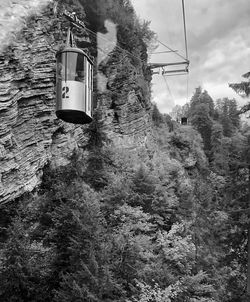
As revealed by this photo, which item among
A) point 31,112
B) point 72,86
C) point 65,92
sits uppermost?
point 31,112

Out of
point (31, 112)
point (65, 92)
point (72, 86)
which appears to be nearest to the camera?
point (65, 92)

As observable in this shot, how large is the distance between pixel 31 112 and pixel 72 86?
9.70 m

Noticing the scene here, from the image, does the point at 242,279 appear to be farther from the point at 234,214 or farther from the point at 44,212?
the point at 44,212

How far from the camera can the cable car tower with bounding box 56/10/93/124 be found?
37.2 feet

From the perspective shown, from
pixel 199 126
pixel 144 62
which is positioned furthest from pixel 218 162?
pixel 144 62

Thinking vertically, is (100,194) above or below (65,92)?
below

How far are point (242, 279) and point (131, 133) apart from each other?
15.9m

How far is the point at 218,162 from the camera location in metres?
47.5

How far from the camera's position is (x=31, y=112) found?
20.6 m

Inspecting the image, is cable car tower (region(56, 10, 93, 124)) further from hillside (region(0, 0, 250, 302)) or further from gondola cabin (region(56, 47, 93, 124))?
hillside (region(0, 0, 250, 302))

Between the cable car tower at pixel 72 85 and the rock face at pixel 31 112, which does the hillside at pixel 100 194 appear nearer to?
the rock face at pixel 31 112

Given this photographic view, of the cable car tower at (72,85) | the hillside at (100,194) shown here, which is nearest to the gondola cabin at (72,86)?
the cable car tower at (72,85)

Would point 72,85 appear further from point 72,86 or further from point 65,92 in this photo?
point 65,92

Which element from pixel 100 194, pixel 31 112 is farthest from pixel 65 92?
pixel 31 112
